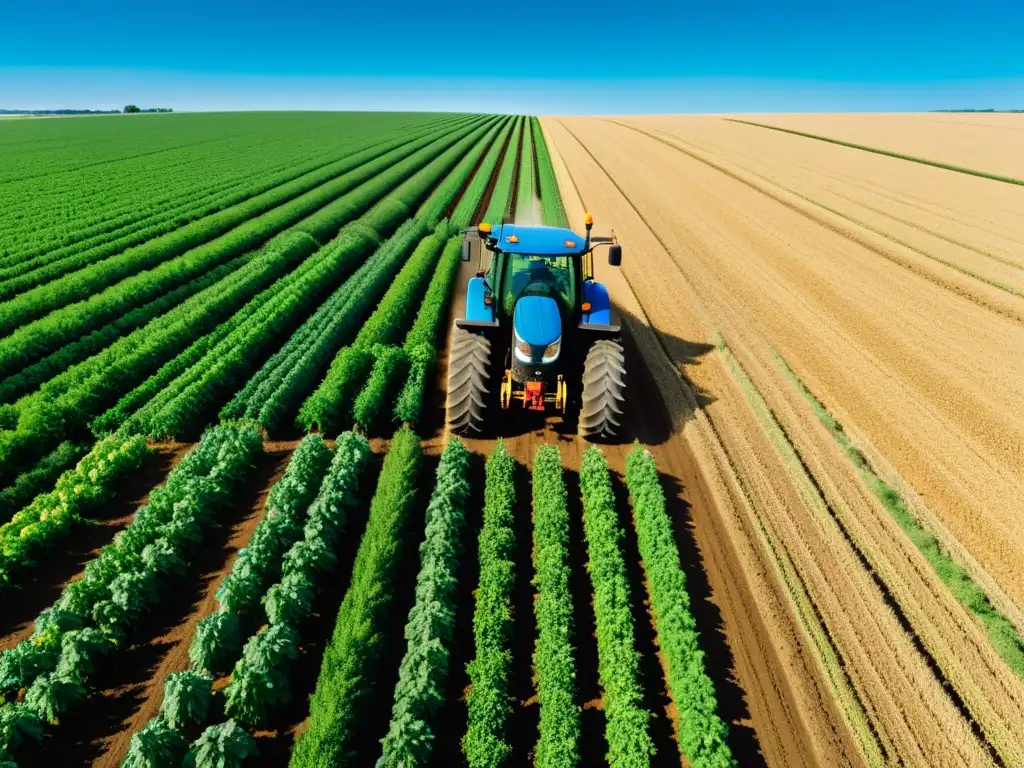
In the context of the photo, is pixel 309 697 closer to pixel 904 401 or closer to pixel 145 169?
pixel 904 401

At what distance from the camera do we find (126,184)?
31.1m

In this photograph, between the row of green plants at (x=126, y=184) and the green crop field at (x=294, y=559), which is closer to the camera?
the green crop field at (x=294, y=559)

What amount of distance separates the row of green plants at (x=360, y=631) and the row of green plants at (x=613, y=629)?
7.68 ft

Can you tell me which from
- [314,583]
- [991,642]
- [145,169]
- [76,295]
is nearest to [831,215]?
[991,642]

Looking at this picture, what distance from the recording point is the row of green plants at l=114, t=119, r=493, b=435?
30.6ft

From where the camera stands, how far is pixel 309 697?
207 inches

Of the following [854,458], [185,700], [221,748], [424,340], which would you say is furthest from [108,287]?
[854,458]

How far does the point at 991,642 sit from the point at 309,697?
7.67 metres

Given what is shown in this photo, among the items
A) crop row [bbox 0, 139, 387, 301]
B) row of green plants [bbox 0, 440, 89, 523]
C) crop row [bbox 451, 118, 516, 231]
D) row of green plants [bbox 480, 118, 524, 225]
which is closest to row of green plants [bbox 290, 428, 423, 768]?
row of green plants [bbox 0, 440, 89, 523]

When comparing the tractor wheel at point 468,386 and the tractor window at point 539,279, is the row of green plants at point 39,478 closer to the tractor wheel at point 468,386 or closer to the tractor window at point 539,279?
the tractor wheel at point 468,386

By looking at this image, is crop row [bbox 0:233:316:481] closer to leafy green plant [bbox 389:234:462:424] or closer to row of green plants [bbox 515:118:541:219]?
leafy green plant [bbox 389:234:462:424]

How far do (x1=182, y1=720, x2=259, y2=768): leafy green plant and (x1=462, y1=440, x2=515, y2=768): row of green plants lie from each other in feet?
6.25

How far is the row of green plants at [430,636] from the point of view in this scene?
4707 millimetres

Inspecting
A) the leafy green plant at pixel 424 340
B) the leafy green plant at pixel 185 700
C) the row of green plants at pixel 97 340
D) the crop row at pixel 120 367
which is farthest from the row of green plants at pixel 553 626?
the row of green plants at pixel 97 340
